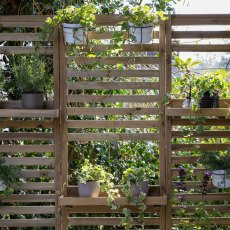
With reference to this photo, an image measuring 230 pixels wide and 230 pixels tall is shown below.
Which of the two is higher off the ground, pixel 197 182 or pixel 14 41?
pixel 14 41

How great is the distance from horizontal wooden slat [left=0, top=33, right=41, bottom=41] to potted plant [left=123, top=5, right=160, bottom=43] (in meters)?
0.62

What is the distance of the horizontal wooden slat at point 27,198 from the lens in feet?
12.3

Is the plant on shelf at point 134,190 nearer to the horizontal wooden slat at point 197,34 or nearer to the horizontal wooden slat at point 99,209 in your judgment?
the horizontal wooden slat at point 99,209

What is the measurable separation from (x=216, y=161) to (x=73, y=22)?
4.24 ft

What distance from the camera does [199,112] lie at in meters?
3.54

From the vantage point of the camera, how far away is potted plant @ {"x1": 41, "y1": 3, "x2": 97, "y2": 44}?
3.45m

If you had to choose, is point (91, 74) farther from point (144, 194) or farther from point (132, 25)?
point (144, 194)

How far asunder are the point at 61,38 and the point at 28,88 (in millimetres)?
407

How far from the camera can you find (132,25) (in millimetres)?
3500

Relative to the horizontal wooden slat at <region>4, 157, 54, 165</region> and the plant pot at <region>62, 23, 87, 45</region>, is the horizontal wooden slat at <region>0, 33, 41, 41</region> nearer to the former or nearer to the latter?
the plant pot at <region>62, 23, 87, 45</region>

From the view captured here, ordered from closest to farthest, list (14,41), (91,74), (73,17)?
(73,17) → (91,74) → (14,41)

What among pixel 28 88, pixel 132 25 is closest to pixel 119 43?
pixel 132 25

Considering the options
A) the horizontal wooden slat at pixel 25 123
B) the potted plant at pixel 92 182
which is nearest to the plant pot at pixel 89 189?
the potted plant at pixel 92 182

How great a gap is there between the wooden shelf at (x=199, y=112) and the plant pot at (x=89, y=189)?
668 mm
